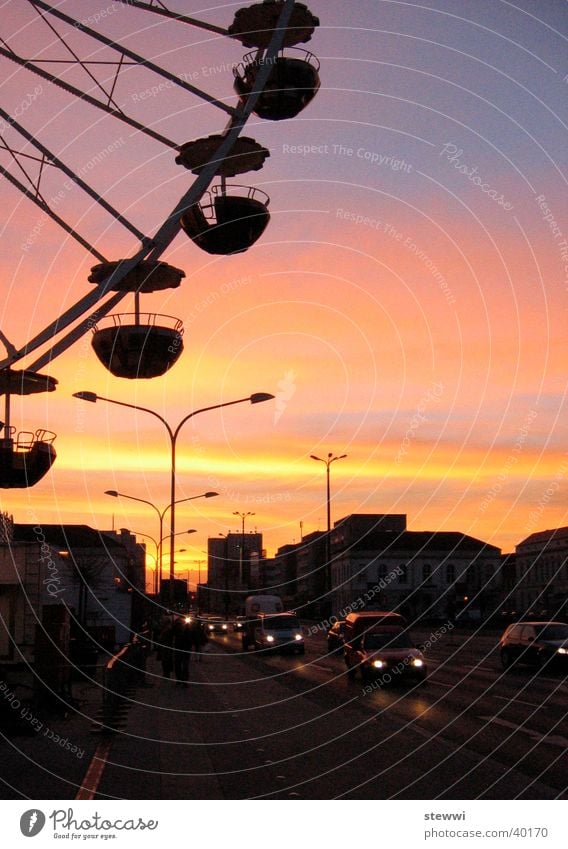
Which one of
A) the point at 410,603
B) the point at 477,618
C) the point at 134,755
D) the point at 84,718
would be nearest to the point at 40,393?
the point at 134,755

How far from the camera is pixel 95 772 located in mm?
14828

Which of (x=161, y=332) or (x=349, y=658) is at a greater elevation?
(x=161, y=332)

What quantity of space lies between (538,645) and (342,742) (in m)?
20.0

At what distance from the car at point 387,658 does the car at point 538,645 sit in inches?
184

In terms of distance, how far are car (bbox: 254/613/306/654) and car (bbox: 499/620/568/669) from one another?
708 inches

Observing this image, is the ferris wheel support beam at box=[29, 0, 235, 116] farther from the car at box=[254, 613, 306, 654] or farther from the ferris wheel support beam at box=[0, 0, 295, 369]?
the car at box=[254, 613, 306, 654]

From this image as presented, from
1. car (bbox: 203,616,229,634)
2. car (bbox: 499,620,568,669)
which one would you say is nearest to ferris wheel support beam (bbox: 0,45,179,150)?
car (bbox: 499,620,568,669)

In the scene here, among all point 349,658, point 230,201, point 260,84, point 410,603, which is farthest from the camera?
point 410,603

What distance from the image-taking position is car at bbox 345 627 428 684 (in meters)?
31.2

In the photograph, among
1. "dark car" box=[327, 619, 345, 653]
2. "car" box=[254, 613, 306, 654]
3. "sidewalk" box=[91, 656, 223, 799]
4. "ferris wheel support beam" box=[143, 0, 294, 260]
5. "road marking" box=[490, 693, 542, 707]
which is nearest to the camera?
"sidewalk" box=[91, 656, 223, 799]

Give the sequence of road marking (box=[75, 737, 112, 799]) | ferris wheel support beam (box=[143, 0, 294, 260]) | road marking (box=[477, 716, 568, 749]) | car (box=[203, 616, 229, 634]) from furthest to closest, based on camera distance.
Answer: car (box=[203, 616, 229, 634]) < road marking (box=[477, 716, 568, 749]) < ferris wheel support beam (box=[143, 0, 294, 260]) < road marking (box=[75, 737, 112, 799])

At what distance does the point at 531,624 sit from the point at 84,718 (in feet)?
63.8
